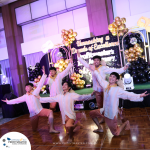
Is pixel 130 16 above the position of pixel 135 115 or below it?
above

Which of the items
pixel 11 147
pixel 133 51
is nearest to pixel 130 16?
pixel 133 51

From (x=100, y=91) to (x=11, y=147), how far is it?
1910 mm

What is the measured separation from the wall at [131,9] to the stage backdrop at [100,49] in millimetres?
1153

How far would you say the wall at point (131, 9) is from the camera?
20.2 ft

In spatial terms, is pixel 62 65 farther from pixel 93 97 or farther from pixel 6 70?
pixel 6 70

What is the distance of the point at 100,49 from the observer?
6215 millimetres

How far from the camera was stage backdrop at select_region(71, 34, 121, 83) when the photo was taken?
597 cm

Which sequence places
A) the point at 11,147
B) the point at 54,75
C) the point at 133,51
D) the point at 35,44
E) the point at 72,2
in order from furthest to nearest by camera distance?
the point at 35,44, the point at 72,2, the point at 133,51, the point at 54,75, the point at 11,147

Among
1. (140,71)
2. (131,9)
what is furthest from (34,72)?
(131,9)

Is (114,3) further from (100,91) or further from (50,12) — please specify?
(100,91)

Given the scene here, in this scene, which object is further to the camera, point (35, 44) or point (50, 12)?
point (35, 44)

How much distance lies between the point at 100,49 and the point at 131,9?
219 centimetres

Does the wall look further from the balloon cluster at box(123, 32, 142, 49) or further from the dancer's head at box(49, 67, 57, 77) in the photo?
the dancer's head at box(49, 67, 57, 77)

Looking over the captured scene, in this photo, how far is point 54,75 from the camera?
3.95 meters
